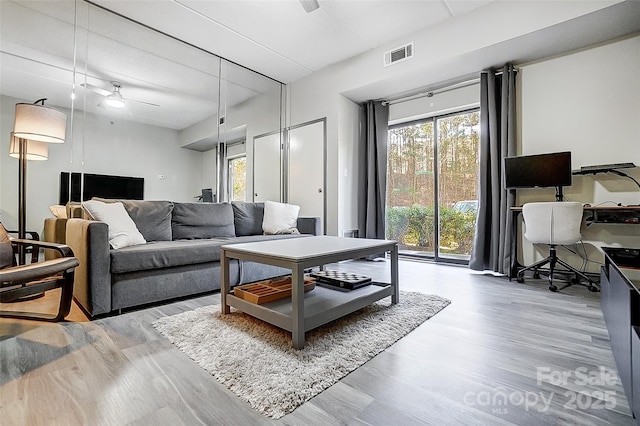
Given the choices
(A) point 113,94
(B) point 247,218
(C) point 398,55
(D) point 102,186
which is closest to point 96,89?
(A) point 113,94

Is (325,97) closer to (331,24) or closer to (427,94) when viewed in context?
(331,24)

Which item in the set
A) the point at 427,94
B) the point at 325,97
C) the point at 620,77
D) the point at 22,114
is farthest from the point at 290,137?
the point at 620,77

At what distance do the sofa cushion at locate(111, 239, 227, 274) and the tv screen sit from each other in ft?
10.3

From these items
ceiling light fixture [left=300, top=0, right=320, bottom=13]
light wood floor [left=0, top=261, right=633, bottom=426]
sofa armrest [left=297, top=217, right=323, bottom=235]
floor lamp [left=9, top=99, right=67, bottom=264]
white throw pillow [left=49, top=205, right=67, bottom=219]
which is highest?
ceiling light fixture [left=300, top=0, right=320, bottom=13]

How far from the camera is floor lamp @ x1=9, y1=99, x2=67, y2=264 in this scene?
7.72 ft

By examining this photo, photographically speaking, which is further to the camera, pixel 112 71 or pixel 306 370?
pixel 112 71

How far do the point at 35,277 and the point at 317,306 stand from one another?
150cm

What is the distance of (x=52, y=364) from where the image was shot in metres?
1.32

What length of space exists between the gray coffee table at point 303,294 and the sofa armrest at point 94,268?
0.78 metres

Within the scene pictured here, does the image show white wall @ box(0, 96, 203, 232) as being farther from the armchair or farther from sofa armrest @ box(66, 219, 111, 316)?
sofa armrest @ box(66, 219, 111, 316)

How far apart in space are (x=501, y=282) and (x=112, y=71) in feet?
16.7

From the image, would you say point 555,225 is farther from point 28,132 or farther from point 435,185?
point 28,132

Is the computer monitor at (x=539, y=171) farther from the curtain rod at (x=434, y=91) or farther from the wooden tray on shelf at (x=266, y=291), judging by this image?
the wooden tray on shelf at (x=266, y=291)

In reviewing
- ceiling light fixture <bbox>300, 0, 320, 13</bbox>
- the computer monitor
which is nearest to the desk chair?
the computer monitor
